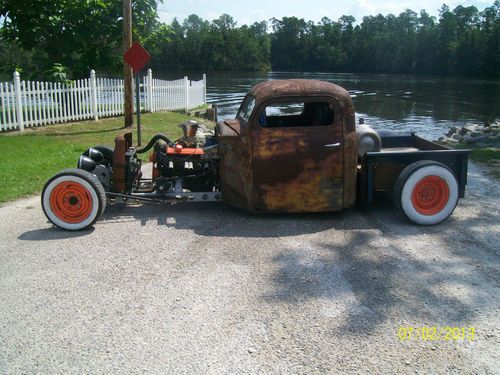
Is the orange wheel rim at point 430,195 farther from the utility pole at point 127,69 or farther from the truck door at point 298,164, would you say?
the utility pole at point 127,69

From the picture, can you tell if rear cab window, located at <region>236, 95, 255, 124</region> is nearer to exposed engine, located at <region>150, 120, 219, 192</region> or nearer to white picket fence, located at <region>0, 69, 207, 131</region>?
exposed engine, located at <region>150, 120, 219, 192</region>

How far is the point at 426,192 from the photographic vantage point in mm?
6438

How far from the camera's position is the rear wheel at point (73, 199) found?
19.9 feet

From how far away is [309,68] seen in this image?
128m

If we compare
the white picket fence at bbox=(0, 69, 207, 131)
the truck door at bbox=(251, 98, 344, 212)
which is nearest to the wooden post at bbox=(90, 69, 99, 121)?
the white picket fence at bbox=(0, 69, 207, 131)

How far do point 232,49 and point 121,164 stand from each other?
11717 centimetres

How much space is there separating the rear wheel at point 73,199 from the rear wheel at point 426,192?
12.0 feet

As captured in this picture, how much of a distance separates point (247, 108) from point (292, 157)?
1.08 metres

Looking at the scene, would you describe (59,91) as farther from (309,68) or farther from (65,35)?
(309,68)

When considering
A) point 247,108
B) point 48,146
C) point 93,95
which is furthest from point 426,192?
point 93,95

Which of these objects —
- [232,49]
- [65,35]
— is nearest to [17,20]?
[65,35]
